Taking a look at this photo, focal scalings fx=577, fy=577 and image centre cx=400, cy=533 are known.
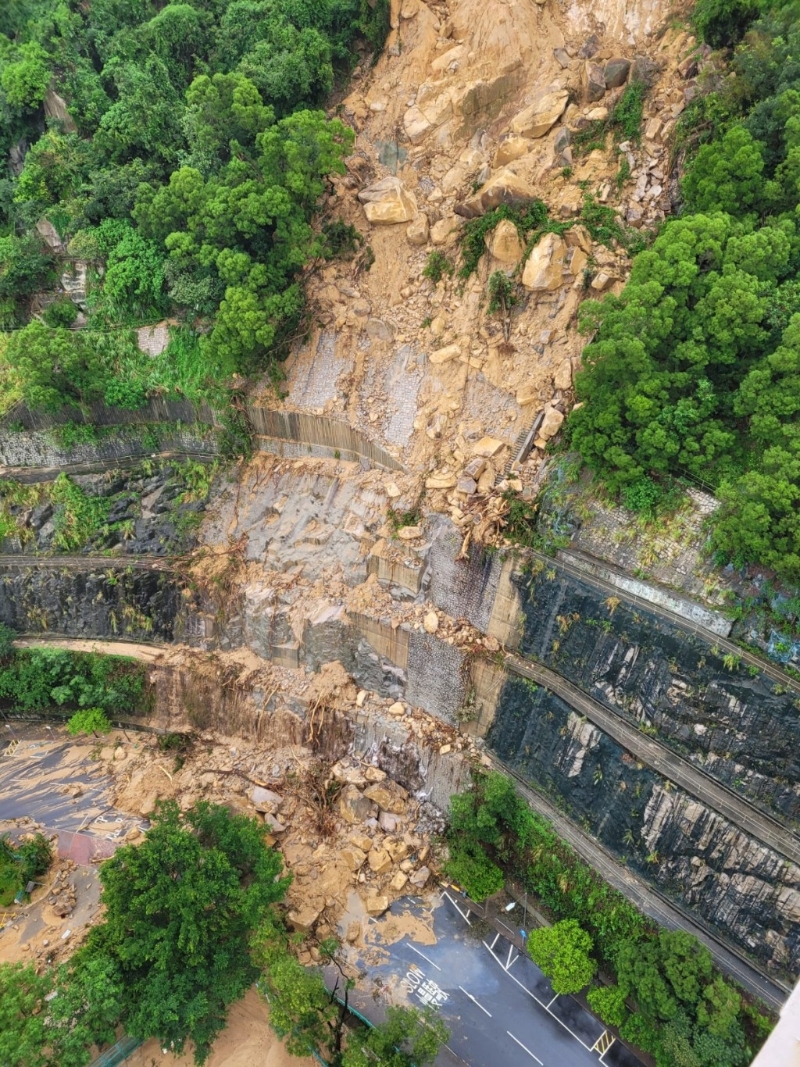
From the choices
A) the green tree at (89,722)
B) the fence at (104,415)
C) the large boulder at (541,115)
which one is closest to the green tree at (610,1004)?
the green tree at (89,722)

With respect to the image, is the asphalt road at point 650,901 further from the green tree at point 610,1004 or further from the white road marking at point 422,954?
the white road marking at point 422,954

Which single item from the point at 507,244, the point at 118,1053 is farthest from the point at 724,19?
the point at 118,1053

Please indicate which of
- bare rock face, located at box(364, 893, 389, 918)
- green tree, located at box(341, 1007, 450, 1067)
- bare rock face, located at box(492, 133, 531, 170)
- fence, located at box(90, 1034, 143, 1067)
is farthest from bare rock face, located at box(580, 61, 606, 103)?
fence, located at box(90, 1034, 143, 1067)

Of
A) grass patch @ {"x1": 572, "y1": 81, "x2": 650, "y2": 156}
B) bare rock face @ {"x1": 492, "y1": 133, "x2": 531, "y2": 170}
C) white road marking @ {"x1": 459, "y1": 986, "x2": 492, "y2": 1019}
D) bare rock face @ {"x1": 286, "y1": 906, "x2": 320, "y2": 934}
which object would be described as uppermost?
grass patch @ {"x1": 572, "y1": 81, "x2": 650, "y2": 156}

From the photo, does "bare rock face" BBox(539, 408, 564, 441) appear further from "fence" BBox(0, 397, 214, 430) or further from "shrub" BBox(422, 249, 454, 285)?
"fence" BBox(0, 397, 214, 430)

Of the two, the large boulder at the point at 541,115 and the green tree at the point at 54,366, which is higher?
the large boulder at the point at 541,115

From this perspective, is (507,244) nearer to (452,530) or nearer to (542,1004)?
(452,530)
